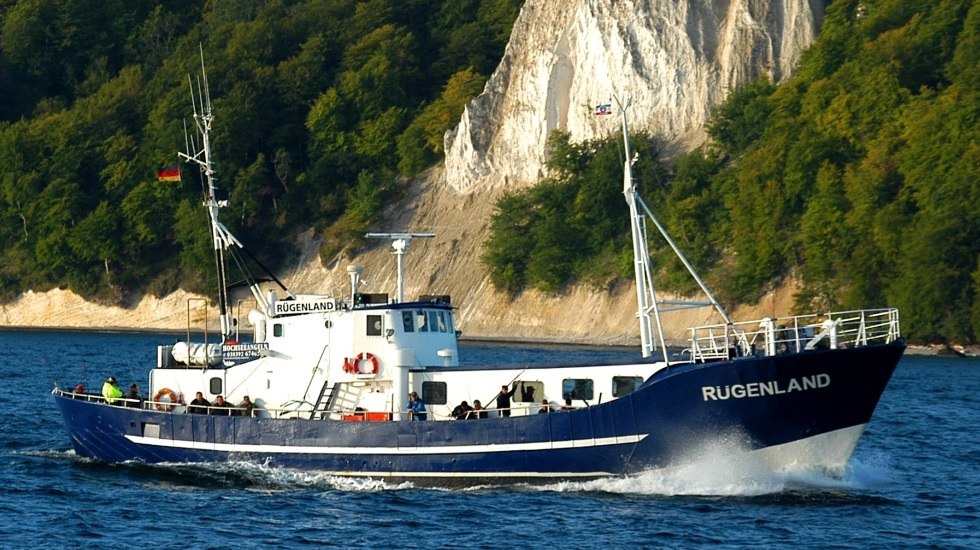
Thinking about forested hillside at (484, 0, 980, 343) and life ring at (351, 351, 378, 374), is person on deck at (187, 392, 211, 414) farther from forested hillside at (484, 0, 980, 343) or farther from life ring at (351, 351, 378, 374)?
forested hillside at (484, 0, 980, 343)

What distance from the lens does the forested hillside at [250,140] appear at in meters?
119

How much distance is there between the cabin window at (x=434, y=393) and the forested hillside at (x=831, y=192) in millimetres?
55622

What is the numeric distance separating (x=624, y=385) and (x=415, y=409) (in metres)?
4.67

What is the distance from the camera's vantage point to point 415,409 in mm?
37188

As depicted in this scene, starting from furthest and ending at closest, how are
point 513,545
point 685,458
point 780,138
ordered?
point 780,138 < point 685,458 < point 513,545

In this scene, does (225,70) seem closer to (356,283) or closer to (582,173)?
(582,173)

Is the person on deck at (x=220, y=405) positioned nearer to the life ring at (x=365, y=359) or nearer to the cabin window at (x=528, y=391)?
the life ring at (x=365, y=359)

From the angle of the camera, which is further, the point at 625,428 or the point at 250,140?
the point at 250,140

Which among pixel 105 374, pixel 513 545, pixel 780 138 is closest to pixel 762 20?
pixel 780 138

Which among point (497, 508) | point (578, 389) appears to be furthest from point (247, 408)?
point (578, 389)

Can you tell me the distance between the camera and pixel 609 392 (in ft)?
120

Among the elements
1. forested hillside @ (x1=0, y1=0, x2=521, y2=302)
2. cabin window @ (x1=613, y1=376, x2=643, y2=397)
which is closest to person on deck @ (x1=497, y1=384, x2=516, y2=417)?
cabin window @ (x1=613, y1=376, x2=643, y2=397)

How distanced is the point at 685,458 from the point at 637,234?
5148 millimetres

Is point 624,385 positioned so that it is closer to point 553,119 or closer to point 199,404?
point 199,404
